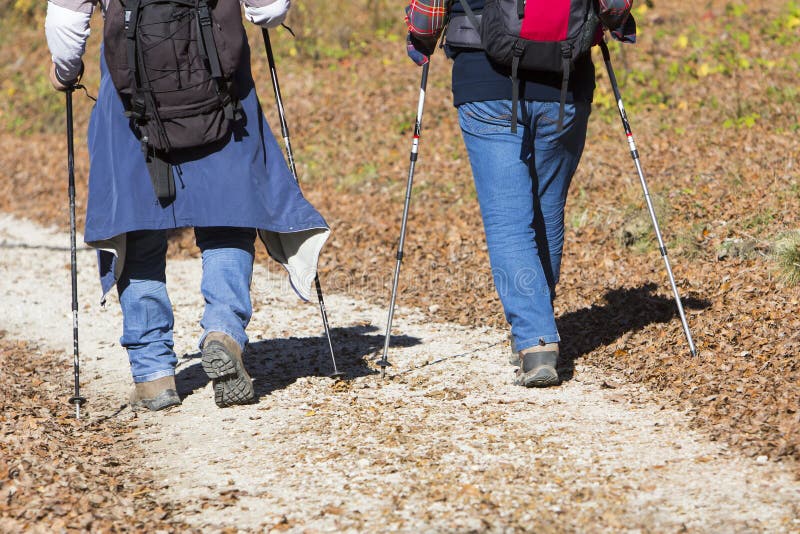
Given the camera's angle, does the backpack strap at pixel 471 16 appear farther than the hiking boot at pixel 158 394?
No

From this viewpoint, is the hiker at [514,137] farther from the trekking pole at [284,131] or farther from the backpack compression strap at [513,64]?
the trekking pole at [284,131]

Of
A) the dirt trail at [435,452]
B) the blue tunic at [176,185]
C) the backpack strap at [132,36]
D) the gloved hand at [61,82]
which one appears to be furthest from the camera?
the gloved hand at [61,82]

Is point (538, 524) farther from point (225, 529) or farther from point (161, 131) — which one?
point (161, 131)

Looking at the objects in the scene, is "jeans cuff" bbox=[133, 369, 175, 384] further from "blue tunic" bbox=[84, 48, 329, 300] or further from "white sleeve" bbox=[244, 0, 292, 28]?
"white sleeve" bbox=[244, 0, 292, 28]

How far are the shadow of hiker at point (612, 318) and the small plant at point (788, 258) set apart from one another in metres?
0.49

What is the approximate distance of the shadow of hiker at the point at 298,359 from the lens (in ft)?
16.3

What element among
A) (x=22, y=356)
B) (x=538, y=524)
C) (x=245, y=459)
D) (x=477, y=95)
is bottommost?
(x=22, y=356)

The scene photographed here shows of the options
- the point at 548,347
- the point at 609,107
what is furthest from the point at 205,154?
the point at 609,107

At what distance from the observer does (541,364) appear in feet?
14.1

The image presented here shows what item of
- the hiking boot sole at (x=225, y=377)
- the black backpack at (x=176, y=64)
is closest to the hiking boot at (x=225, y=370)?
the hiking boot sole at (x=225, y=377)

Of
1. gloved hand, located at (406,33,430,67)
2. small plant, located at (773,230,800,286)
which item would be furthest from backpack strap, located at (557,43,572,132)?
small plant, located at (773,230,800,286)

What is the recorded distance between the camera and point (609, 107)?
408 inches

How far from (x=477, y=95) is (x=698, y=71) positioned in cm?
711

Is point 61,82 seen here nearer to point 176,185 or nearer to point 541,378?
point 176,185
